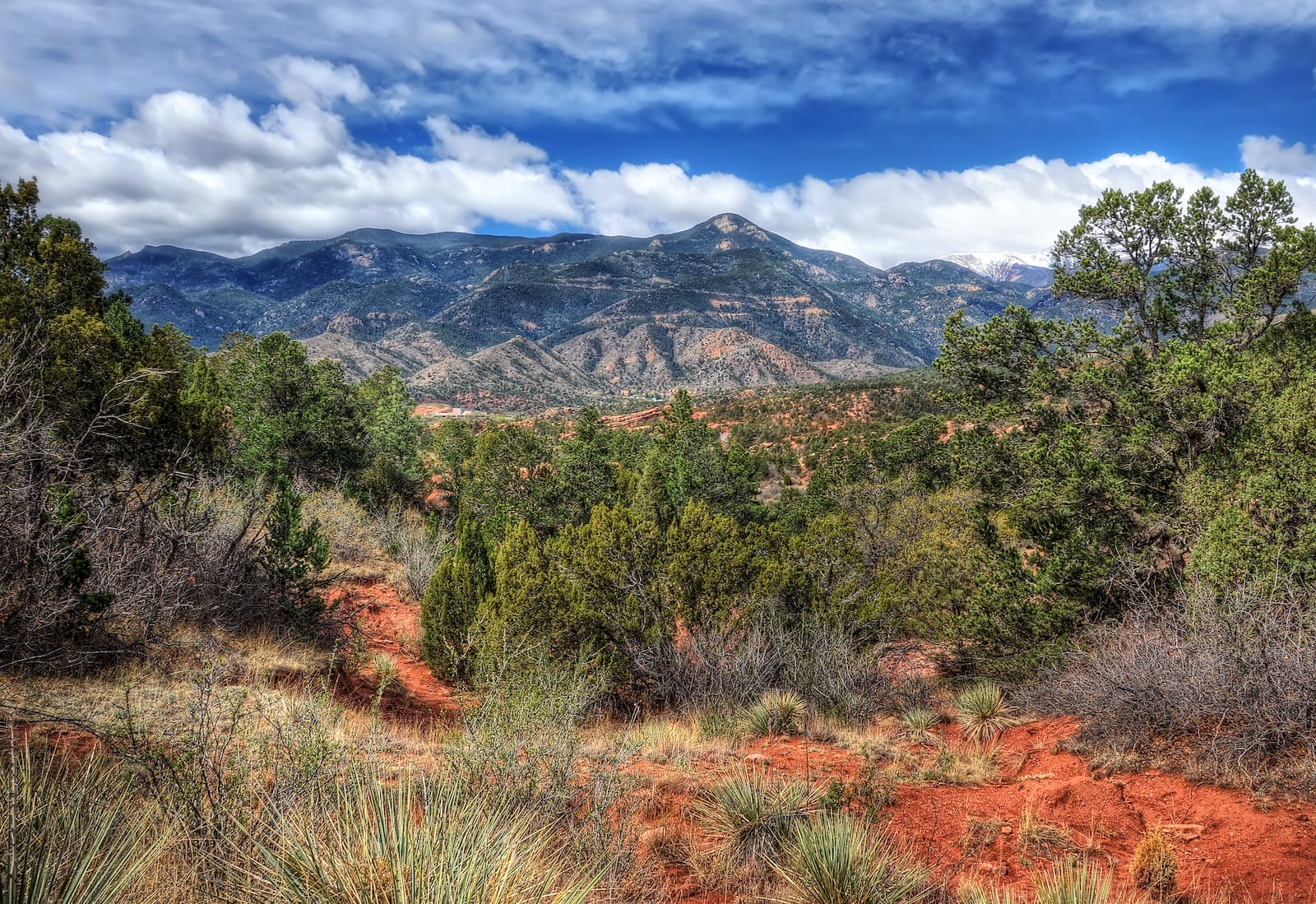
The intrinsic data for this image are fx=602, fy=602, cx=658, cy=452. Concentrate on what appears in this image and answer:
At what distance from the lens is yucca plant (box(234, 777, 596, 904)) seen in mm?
2457

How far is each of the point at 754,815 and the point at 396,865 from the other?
3.21m

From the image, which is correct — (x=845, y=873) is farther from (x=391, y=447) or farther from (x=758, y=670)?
(x=391, y=447)

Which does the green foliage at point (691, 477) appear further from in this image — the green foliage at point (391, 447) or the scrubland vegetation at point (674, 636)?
the green foliage at point (391, 447)

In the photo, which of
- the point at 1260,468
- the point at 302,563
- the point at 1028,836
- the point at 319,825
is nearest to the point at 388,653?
the point at 302,563

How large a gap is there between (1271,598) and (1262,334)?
7.09m

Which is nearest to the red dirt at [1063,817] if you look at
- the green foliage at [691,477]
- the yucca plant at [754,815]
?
the yucca plant at [754,815]

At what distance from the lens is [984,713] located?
342 inches

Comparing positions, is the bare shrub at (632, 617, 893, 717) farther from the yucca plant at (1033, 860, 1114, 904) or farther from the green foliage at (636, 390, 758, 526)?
the green foliage at (636, 390, 758, 526)

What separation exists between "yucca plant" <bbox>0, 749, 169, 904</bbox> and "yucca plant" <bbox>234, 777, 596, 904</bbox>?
476 millimetres

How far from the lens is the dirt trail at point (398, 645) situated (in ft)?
34.1

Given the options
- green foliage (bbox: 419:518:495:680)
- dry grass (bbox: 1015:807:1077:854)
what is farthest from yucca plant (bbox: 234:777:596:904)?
green foliage (bbox: 419:518:495:680)

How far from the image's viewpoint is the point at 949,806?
5801 mm

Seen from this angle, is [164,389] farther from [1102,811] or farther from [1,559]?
[1102,811]

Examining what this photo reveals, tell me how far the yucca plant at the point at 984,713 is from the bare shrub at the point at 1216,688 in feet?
3.20
